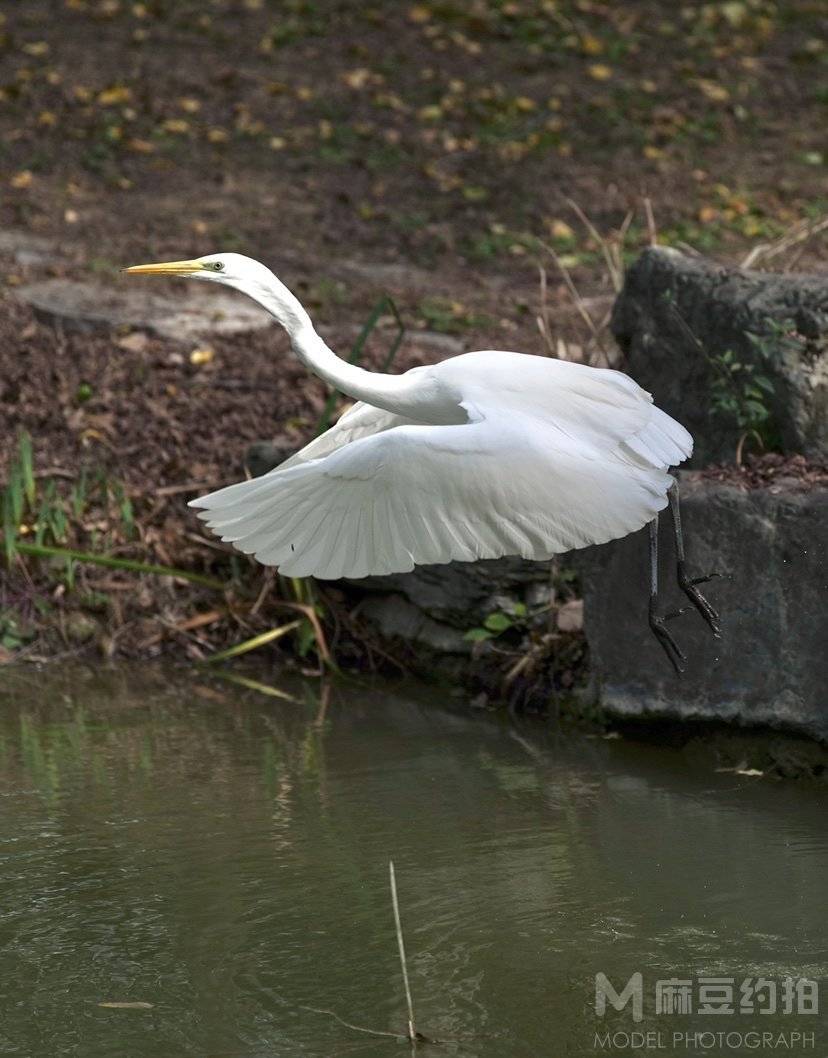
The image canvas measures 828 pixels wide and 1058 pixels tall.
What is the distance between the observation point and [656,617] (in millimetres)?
5008

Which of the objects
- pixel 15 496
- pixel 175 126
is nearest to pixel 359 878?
pixel 15 496

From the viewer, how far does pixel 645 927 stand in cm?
394

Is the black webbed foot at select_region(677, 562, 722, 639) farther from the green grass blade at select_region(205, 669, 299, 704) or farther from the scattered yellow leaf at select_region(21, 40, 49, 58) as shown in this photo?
the scattered yellow leaf at select_region(21, 40, 49, 58)

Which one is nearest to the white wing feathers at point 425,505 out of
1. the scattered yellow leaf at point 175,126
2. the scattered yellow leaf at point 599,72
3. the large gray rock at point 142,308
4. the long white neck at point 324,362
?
the long white neck at point 324,362

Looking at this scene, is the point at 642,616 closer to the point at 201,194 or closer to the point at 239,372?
the point at 239,372

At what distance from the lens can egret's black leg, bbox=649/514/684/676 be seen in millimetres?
4973

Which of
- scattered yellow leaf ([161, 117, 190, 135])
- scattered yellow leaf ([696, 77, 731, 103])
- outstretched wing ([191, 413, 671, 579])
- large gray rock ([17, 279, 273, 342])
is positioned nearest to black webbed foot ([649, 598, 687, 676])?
outstretched wing ([191, 413, 671, 579])

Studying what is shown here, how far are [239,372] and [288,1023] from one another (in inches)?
183

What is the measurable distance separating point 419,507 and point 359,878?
0.98 metres

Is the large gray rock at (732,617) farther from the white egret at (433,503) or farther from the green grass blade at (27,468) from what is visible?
the green grass blade at (27,468)

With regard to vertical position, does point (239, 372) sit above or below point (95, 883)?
above

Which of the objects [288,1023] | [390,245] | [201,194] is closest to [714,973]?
[288,1023]

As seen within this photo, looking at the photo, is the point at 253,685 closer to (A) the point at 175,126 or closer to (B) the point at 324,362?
(B) the point at 324,362

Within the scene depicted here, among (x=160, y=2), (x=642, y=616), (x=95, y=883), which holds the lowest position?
(x=95, y=883)
